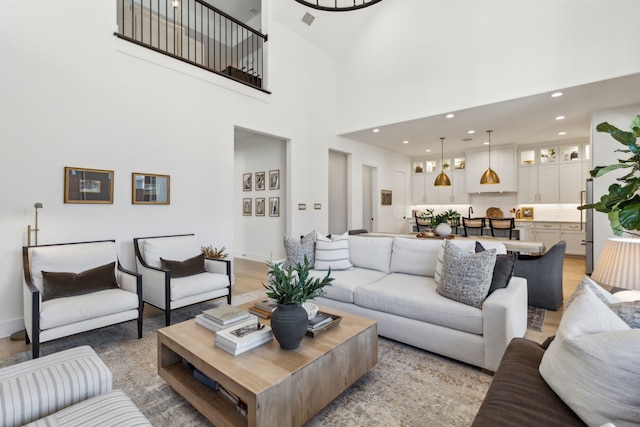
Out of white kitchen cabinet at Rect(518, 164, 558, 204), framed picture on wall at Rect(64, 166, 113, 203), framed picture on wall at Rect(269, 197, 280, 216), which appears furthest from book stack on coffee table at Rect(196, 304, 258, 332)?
white kitchen cabinet at Rect(518, 164, 558, 204)

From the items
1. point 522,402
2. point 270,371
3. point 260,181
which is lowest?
point 270,371

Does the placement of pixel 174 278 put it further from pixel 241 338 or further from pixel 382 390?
pixel 382 390

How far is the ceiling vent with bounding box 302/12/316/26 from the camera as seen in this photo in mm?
5675

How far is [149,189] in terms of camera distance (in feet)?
12.9

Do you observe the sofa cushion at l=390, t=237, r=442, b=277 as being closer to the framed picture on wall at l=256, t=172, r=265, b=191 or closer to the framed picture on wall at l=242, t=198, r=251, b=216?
the framed picture on wall at l=256, t=172, r=265, b=191

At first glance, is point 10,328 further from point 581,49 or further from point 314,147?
point 581,49

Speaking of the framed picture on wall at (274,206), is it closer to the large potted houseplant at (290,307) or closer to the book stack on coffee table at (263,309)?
the book stack on coffee table at (263,309)

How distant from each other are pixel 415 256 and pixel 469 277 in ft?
2.93

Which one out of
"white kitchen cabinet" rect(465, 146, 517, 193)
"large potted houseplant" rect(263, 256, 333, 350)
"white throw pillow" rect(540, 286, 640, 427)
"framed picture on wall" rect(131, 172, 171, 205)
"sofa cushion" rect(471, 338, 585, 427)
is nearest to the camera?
"white throw pillow" rect(540, 286, 640, 427)

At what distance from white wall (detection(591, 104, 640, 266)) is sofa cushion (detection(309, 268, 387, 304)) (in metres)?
4.18

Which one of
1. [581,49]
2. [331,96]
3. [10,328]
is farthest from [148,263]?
[581,49]

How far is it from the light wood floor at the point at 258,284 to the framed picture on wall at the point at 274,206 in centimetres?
111

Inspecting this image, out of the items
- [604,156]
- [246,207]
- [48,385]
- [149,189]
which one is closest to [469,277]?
[48,385]

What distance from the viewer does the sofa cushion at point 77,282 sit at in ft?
8.62
